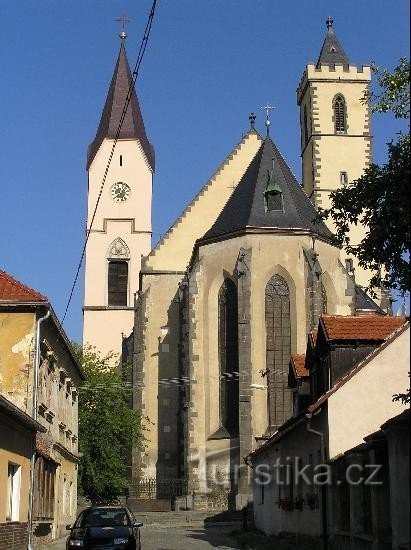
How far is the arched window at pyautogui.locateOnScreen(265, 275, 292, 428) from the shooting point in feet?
120

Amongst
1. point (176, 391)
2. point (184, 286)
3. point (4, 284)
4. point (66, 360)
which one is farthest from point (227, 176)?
point (4, 284)

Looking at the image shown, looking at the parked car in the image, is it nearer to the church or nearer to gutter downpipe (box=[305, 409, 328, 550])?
gutter downpipe (box=[305, 409, 328, 550])

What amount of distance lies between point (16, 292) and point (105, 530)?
672 centimetres

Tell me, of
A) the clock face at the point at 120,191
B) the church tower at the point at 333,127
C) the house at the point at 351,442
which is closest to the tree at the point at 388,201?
the house at the point at 351,442

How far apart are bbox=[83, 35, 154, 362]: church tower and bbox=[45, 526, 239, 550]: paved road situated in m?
21.5

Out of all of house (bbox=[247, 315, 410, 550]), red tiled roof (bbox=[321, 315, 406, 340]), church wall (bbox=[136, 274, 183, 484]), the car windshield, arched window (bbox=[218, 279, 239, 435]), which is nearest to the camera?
house (bbox=[247, 315, 410, 550])

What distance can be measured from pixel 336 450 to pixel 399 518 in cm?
489

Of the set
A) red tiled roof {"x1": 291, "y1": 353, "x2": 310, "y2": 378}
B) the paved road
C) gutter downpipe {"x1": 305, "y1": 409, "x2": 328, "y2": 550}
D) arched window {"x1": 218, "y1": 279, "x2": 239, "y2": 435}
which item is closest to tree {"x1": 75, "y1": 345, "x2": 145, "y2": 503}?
arched window {"x1": 218, "y1": 279, "x2": 239, "y2": 435}

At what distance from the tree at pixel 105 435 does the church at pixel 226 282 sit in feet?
7.53

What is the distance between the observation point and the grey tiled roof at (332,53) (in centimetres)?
5403

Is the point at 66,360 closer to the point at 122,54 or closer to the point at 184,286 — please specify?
the point at 184,286

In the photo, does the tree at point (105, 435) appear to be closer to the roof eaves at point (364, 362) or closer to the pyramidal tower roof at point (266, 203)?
the pyramidal tower roof at point (266, 203)

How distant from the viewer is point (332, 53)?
180ft

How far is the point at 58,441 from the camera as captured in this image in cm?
2500
